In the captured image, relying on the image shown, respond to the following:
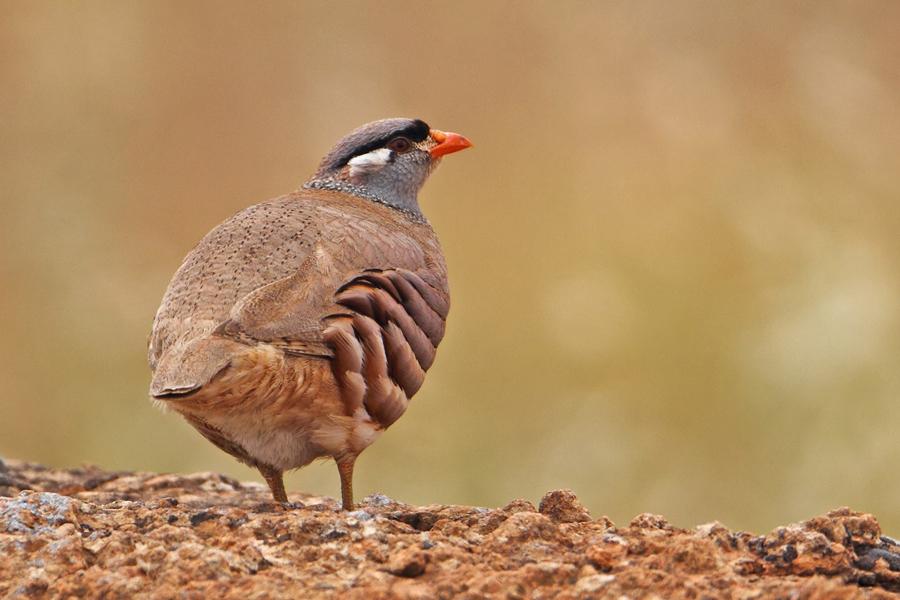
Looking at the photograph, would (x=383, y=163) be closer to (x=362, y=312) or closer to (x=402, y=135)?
(x=402, y=135)

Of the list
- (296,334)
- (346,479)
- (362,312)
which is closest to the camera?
(296,334)

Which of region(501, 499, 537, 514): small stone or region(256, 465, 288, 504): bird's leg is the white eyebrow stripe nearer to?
region(256, 465, 288, 504): bird's leg

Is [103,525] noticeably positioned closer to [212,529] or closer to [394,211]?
[212,529]

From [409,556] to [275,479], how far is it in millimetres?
2308

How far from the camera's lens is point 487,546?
4.00 m

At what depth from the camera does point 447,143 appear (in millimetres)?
7695

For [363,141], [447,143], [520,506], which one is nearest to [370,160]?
[363,141]

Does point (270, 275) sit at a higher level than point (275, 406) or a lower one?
higher

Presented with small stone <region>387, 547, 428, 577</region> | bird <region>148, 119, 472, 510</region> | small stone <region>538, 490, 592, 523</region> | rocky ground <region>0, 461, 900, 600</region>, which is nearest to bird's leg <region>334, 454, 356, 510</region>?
bird <region>148, 119, 472, 510</region>

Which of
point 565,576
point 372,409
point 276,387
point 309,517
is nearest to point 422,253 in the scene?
point 372,409

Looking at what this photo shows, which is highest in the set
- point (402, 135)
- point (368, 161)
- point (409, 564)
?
point (402, 135)

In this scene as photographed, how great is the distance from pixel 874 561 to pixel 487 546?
1.59 metres

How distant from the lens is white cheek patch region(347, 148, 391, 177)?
731 cm

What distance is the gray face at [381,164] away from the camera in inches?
287
